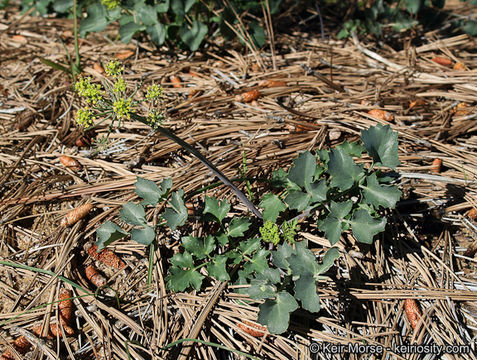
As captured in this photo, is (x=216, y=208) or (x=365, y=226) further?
(x=216, y=208)

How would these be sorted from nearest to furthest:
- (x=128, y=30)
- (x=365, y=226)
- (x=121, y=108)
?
(x=121, y=108) < (x=365, y=226) < (x=128, y=30)

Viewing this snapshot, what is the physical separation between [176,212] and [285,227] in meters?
0.47

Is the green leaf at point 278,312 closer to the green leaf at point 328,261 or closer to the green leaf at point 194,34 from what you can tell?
the green leaf at point 328,261

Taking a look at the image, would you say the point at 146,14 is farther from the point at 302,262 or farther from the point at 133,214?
the point at 302,262

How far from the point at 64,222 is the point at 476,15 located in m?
3.28

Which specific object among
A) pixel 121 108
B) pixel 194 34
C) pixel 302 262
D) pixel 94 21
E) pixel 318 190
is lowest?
pixel 302 262

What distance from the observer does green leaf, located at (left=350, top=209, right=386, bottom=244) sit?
5.25 feet

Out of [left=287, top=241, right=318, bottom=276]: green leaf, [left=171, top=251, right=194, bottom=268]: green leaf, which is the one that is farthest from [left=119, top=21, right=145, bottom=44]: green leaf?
[left=287, top=241, right=318, bottom=276]: green leaf

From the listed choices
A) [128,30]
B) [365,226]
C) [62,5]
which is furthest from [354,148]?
[62,5]

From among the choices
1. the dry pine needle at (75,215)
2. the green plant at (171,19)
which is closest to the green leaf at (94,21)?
the green plant at (171,19)

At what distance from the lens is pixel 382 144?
5.69 feet

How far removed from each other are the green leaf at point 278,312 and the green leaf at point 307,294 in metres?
0.03

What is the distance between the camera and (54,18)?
3.34 meters

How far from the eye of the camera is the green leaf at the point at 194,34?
8.86 ft
